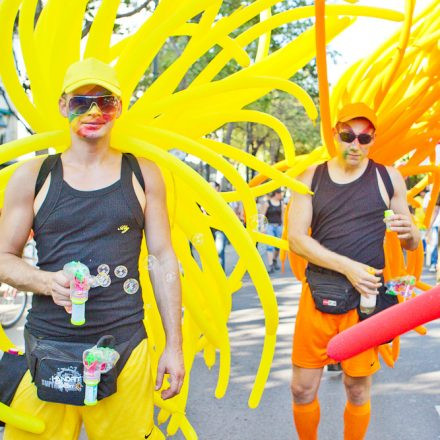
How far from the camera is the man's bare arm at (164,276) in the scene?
2.36 m

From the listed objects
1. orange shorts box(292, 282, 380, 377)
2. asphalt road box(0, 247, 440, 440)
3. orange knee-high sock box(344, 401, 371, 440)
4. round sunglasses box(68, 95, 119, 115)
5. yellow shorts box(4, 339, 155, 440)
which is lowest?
asphalt road box(0, 247, 440, 440)

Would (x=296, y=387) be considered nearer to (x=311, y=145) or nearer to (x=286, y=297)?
(x=286, y=297)

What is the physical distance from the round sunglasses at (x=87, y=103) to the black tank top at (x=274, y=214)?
8.99m

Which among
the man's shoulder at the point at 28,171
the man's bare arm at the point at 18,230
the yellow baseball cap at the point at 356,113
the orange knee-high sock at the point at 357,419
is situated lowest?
the orange knee-high sock at the point at 357,419

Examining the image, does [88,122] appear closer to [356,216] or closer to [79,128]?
[79,128]

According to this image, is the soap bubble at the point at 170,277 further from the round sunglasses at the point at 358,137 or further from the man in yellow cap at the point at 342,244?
the round sunglasses at the point at 358,137

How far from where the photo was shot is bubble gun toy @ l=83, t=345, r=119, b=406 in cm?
218

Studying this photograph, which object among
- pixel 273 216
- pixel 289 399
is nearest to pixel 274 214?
pixel 273 216

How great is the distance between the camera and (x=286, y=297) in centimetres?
898

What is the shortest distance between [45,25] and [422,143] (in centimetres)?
224

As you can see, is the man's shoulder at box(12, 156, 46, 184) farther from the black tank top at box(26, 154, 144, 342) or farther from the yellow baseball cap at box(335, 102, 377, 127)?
the yellow baseball cap at box(335, 102, 377, 127)

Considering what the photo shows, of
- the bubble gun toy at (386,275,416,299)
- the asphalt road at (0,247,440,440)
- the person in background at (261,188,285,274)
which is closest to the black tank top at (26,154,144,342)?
the bubble gun toy at (386,275,416,299)

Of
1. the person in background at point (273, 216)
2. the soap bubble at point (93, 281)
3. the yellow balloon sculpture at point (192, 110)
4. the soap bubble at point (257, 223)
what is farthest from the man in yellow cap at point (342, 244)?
the person in background at point (273, 216)

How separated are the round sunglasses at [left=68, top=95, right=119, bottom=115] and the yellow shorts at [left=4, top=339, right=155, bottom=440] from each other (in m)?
0.83
